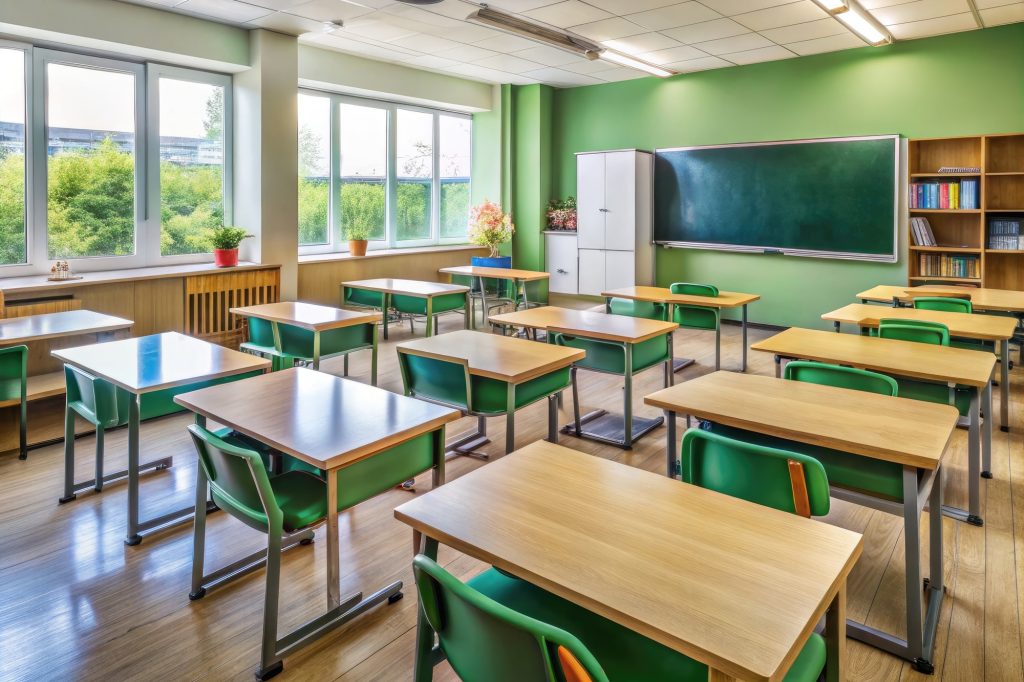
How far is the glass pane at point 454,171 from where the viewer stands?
30.1ft

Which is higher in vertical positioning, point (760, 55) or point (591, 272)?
point (760, 55)

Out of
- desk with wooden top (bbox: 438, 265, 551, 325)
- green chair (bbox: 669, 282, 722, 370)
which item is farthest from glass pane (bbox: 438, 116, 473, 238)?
green chair (bbox: 669, 282, 722, 370)

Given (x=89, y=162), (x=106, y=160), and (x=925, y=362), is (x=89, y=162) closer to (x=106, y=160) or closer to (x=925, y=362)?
(x=106, y=160)

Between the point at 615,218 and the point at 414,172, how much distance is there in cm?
272

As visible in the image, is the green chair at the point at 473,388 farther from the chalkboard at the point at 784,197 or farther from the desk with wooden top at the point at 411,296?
the chalkboard at the point at 784,197

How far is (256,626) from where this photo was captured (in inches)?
86.0

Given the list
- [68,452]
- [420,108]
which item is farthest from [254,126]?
[68,452]

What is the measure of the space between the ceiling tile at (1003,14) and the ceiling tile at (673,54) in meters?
2.45

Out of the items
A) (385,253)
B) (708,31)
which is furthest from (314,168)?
(708,31)

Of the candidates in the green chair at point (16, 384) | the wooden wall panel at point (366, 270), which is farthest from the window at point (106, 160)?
the green chair at point (16, 384)

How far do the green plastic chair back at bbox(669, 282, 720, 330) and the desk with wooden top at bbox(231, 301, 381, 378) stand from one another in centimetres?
247

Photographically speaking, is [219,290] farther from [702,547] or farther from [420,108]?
[702,547]

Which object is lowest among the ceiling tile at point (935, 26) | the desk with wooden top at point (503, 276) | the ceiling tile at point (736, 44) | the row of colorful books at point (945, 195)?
the desk with wooden top at point (503, 276)

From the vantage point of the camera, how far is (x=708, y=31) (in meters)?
6.25
